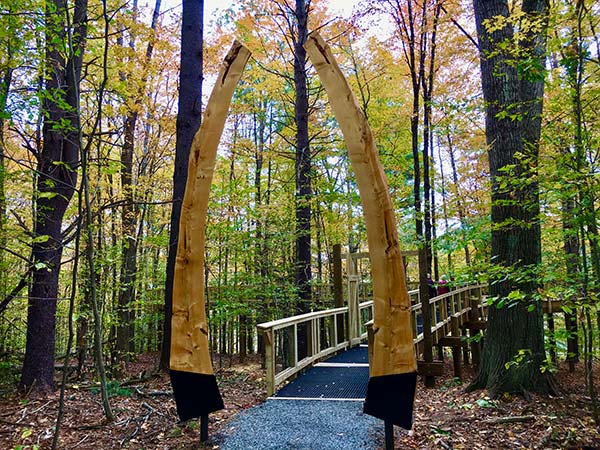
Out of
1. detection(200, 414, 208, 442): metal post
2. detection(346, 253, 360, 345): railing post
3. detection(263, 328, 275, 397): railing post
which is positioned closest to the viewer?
detection(200, 414, 208, 442): metal post

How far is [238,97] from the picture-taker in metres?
12.1

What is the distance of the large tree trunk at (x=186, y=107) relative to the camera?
19.1ft

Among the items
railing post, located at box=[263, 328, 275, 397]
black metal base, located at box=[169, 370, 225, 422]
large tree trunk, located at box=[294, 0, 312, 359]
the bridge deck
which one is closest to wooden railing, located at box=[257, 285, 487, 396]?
railing post, located at box=[263, 328, 275, 397]

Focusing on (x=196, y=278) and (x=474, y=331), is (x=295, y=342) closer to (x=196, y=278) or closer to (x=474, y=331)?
(x=196, y=278)

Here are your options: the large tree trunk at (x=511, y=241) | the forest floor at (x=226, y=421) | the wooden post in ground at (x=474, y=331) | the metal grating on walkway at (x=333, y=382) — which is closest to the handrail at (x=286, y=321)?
the metal grating on walkway at (x=333, y=382)

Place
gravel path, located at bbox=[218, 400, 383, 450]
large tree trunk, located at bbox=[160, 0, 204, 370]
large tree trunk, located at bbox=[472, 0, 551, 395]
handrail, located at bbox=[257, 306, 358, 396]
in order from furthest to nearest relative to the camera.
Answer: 1. large tree trunk, located at bbox=[160, 0, 204, 370]
2. handrail, located at bbox=[257, 306, 358, 396]
3. large tree trunk, located at bbox=[472, 0, 551, 395]
4. gravel path, located at bbox=[218, 400, 383, 450]

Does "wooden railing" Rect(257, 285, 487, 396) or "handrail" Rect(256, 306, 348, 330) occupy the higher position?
"handrail" Rect(256, 306, 348, 330)

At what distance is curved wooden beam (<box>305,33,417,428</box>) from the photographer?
2.88 m

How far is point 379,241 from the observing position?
2.97 metres

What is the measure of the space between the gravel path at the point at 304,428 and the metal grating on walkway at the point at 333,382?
1.11 ft

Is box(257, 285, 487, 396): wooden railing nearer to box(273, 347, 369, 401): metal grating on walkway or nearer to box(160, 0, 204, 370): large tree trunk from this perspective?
box(273, 347, 369, 401): metal grating on walkway

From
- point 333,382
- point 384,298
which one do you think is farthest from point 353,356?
point 384,298

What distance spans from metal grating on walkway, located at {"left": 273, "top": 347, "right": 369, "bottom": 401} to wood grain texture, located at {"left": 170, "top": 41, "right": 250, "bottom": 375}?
1822mm

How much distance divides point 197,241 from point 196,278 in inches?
13.0
